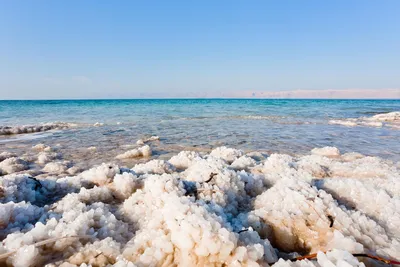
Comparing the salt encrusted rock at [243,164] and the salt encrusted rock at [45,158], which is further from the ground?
the salt encrusted rock at [243,164]

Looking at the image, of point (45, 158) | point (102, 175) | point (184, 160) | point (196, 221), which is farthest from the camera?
point (45, 158)

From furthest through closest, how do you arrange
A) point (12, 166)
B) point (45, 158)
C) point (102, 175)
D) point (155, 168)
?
point (45, 158)
point (12, 166)
point (155, 168)
point (102, 175)

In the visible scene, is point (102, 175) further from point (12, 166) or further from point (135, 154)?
point (135, 154)

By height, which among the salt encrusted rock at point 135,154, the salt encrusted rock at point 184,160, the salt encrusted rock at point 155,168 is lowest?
the salt encrusted rock at point 135,154

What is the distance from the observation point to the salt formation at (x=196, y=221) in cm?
169

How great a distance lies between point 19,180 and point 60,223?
1443 mm

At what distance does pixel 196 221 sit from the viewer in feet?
5.91

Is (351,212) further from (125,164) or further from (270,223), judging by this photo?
(125,164)

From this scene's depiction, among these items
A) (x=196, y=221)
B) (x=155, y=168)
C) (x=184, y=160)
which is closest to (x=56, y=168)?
(x=155, y=168)

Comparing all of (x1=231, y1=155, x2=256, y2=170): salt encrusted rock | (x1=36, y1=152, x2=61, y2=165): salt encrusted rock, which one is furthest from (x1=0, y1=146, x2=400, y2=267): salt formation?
(x1=36, y1=152, x2=61, y2=165): salt encrusted rock

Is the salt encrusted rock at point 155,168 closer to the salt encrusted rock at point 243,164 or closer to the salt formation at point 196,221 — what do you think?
the salt formation at point 196,221

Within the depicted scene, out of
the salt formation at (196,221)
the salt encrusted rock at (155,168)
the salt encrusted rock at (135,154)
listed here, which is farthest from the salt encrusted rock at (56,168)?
the salt formation at (196,221)

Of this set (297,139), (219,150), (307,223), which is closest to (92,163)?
(219,150)

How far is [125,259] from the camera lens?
1766mm
